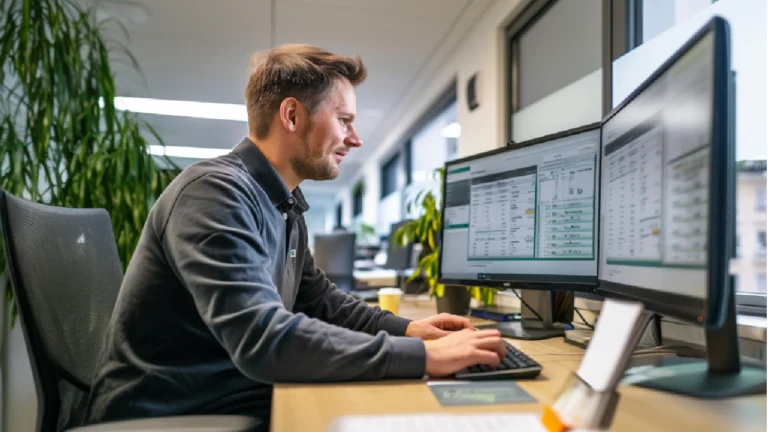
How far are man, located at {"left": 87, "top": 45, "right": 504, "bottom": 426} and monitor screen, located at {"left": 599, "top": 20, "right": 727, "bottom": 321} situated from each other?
0.26 metres

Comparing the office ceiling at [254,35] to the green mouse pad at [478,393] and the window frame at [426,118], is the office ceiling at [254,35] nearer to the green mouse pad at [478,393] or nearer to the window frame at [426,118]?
the window frame at [426,118]

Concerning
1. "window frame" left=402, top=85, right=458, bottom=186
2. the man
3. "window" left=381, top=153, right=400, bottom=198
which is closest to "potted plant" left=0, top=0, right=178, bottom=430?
the man

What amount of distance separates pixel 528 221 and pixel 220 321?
2.49 feet

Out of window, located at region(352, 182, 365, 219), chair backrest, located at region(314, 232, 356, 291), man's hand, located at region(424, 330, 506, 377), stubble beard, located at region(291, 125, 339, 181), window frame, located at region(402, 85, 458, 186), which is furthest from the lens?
window, located at region(352, 182, 365, 219)

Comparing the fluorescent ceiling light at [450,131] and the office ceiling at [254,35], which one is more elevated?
the office ceiling at [254,35]

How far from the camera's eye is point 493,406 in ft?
2.15

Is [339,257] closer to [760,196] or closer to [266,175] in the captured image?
[266,175]

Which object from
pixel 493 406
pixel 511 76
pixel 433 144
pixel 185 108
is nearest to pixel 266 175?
pixel 493 406

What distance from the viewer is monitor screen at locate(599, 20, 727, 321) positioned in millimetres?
573

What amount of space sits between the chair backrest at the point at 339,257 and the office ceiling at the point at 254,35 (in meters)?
1.16

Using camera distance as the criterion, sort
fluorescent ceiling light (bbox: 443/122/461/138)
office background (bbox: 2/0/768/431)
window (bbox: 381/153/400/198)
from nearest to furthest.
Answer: office background (bbox: 2/0/768/431) < fluorescent ceiling light (bbox: 443/122/461/138) < window (bbox: 381/153/400/198)

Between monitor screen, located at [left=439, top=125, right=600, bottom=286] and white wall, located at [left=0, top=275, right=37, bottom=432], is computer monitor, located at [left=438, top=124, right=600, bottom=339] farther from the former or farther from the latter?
white wall, located at [left=0, top=275, right=37, bottom=432]

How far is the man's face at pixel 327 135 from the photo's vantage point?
1186 millimetres

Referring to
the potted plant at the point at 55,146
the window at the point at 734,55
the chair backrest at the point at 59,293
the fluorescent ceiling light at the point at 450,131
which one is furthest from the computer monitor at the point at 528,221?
→ the fluorescent ceiling light at the point at 450,131
